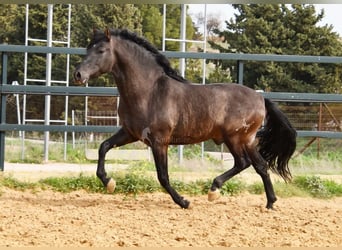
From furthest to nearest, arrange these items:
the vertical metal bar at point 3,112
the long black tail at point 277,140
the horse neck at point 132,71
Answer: the vertical metal bar at point 3,112 → the long black tail at point 277,140 → the horse neck at point 132,71

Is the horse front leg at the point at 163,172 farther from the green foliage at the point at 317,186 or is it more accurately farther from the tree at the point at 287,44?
the tree at the point at 287,44

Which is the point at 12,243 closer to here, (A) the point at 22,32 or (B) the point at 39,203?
(B) the point at 39,203

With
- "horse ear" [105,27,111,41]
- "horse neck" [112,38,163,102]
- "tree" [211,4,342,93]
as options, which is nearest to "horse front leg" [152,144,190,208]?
"horse neck" [112,38,163,102]

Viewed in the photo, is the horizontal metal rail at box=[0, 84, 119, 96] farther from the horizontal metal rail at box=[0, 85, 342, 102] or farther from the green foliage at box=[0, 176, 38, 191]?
the green foliage at box=[0, 176, 38, 191]

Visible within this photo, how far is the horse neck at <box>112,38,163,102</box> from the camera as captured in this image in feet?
21.5

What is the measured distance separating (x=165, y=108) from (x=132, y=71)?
52cm

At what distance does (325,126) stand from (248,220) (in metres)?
6.88

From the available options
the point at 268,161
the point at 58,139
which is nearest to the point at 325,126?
the point at 268,161

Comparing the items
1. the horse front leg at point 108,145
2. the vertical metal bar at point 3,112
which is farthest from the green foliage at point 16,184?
the horse front leg at point 108,145

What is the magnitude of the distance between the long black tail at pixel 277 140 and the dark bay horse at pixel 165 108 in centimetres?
31

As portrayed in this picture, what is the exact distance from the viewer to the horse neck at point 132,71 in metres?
6.54

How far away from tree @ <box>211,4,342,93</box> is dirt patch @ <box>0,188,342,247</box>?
43.1ft

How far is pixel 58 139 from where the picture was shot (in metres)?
20.0

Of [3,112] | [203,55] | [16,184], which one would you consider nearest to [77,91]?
[3,112]
